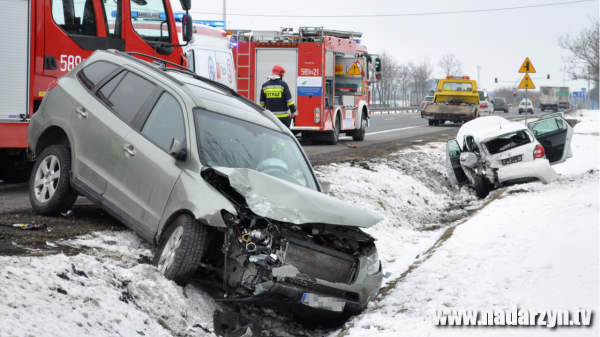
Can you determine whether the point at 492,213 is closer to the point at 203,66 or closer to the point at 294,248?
the point at 294,248

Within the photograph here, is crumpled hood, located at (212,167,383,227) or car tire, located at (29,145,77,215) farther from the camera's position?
car tire, located at (29,145,77,215)

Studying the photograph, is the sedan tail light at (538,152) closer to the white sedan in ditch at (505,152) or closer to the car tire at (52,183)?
the white sedan in ditch at (505,152)

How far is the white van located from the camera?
45.2 feet

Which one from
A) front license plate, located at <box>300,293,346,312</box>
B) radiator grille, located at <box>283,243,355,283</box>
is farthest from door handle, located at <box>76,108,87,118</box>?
A: front license plate, located at <box>300,293,346,312</box>

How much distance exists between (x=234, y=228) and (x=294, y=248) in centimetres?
49

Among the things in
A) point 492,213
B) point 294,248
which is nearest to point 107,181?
point 294,248

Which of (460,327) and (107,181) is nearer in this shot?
(460,327)

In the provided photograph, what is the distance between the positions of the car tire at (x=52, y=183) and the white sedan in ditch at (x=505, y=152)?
9080 millimetres

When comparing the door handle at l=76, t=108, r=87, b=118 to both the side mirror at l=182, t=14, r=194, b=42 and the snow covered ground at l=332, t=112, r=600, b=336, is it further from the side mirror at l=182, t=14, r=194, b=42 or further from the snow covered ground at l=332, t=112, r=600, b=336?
the side mirror at l=182, t=14, r=194, b=42

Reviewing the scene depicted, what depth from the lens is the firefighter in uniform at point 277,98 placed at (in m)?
12.3

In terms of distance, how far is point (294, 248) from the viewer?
4.85m

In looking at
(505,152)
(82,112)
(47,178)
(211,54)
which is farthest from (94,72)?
(505,152)

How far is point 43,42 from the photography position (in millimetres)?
8492

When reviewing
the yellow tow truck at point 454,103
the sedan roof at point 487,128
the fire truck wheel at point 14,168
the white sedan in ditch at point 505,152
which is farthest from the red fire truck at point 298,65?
the yellow tow truck at point 454,103
